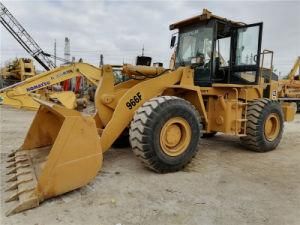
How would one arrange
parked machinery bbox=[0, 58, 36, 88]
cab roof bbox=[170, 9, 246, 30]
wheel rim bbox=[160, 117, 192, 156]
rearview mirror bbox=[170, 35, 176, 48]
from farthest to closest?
parked machinery bbox=[0, 58, 36, 88] < rearview mirror bbox=[170, 35, 176, 48] < cab roof bbox=[170, 9, 246, 30] < wheel rim bbox=[160, 117, 192, 156]

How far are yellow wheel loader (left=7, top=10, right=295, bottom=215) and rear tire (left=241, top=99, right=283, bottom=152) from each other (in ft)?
0.06

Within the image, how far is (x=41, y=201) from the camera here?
3479 mm

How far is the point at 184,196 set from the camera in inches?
151

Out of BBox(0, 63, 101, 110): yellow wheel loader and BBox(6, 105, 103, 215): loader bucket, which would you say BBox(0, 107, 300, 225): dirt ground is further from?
BBox(0, 63, 101, 110): yellow wheel loader

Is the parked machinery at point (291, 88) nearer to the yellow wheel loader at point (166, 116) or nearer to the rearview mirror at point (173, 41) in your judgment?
the yellow wheel loader at point (166, 116)

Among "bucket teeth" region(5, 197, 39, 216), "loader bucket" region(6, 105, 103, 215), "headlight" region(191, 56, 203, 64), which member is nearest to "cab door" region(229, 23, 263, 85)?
"headlight" region(191, 56, 203, 64)

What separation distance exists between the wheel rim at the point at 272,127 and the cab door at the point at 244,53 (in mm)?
914

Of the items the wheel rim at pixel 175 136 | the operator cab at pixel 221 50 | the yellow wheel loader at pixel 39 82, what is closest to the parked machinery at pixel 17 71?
the yellow wheel loader at pixel 39 82

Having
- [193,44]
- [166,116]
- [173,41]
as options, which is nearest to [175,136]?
[166,116]

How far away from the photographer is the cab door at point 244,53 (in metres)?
6.15

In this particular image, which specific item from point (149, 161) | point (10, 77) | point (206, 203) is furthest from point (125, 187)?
point (10, 77)

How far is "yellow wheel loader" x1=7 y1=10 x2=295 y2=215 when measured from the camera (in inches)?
146

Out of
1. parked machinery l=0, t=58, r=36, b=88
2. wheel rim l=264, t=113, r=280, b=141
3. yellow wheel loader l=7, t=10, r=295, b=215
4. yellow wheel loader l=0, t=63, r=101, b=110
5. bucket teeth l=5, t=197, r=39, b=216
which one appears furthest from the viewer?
parked machinery l=0, t=58, r=36, b=88

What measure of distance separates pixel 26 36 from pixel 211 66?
22927mm
